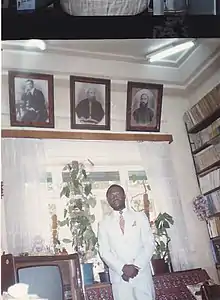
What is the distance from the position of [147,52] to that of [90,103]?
0.24 m

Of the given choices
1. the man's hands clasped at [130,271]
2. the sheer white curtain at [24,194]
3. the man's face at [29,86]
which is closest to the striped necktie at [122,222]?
the man's hands clasped at [130,271]

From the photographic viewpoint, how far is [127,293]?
133 centimetres

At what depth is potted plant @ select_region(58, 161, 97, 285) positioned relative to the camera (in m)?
1.35

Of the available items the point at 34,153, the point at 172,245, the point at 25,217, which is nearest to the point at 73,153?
the point at 34,153

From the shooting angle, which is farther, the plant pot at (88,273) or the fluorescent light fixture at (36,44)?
the fluorescent light fixture at (36,44)

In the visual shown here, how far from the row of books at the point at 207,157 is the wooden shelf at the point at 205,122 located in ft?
0.22

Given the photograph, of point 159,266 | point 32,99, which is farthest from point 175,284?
point 32,99

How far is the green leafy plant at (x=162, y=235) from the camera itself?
4.54 feet

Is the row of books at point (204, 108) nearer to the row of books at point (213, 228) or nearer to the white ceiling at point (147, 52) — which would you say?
the white ceiling at point (147, 52)

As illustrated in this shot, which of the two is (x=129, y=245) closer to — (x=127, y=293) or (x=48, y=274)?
(x=127, y=293)

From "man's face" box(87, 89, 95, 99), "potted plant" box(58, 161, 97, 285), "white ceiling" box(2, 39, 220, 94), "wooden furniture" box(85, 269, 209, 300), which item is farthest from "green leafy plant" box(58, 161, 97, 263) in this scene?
"white ceiling" box(2, 39, 220, 94)

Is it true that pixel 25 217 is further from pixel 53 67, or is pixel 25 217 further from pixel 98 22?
pixel 98 22

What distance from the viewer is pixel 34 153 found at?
1.40m

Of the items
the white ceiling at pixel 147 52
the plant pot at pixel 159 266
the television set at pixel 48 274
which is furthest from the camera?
the white ceiling at pixel 147 52
